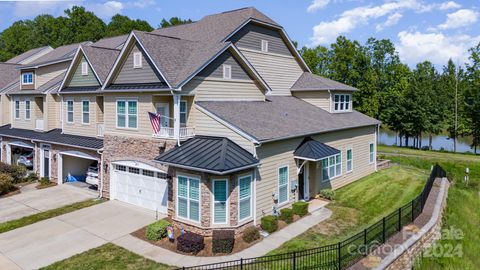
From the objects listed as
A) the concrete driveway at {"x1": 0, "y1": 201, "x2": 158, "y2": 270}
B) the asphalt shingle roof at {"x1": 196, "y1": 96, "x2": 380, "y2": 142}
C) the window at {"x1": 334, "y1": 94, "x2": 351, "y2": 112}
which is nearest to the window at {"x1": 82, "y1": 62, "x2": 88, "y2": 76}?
the concrete driveway at {"x1": 0, "y1": 201, "x2": 158, "y2": 270}

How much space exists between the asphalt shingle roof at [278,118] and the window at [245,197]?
6.42 feet

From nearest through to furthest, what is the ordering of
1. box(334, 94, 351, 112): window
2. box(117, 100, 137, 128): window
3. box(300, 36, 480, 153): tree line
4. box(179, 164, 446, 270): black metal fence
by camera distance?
box(179, 164, 446, 270): black metal fence → box(117, 100, 137, 128): window → box(334, 94, 351, 112): window → box(300, 36, 480, 153): tree line

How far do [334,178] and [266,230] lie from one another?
8925mm

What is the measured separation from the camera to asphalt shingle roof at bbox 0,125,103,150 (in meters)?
22.8

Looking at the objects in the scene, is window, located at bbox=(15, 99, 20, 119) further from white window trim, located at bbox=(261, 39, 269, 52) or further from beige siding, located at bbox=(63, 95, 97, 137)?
white window trim, located at bbox=(261, 39, 269, 52)

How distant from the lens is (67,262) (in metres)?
13.2

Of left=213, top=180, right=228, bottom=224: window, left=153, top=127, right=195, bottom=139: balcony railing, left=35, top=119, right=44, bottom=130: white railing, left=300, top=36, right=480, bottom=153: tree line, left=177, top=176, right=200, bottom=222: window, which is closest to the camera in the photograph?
left=213, top=180, right=228, bottom=224: window

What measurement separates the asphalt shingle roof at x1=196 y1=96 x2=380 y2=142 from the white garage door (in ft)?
16.3

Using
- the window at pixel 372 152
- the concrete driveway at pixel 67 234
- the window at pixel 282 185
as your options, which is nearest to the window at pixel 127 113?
the concrete driveway at pixel 67 234

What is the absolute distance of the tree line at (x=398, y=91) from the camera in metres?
48.2

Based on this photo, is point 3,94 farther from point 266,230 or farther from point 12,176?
point 266,230

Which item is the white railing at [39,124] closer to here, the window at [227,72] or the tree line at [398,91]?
the window at [227,72]

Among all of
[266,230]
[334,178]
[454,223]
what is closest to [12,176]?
[266,230]

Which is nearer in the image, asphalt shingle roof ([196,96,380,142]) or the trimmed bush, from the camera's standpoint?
the trimmed bush
